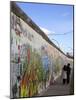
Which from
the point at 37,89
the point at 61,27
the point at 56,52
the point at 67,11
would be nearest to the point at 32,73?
the point at 37,89

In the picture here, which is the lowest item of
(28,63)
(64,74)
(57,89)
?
(57,89)

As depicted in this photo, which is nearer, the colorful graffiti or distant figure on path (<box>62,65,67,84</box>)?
the colorful graffiti

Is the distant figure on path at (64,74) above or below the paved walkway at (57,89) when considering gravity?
above

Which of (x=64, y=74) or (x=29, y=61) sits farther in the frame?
(x=64, y=74)

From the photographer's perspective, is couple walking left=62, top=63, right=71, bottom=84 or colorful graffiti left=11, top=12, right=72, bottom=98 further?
couple walking left=62, top=63, right=71, bottom=84

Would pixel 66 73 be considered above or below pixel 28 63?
below

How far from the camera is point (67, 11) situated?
9.38ft

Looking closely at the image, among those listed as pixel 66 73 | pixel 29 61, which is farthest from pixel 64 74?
pixel 29 61

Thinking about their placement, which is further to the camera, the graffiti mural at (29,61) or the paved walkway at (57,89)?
the paved walkway at (57,89)

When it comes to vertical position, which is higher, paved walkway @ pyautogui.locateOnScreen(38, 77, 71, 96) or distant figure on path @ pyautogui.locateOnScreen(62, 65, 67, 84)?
distant figure on path @ pyautogui.locateOnScreen(62, 65, 67, 84)

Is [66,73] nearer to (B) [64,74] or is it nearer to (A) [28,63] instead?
(B) [64,74]

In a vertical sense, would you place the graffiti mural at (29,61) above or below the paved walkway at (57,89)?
above

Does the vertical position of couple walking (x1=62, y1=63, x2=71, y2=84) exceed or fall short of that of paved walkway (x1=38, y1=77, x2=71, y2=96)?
it exceeds it
